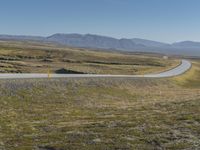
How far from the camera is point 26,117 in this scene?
3384 cm

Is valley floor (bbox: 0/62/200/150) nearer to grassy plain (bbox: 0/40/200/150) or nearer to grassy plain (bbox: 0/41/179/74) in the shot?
grassy plain (bbox: 0/40/200/150)

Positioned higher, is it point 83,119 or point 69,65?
point 83,119

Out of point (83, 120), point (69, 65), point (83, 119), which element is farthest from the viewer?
point (69, 65)

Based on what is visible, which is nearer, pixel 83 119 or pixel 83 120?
pixel 83 120

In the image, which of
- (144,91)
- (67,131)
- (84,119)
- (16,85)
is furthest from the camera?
(144,91)

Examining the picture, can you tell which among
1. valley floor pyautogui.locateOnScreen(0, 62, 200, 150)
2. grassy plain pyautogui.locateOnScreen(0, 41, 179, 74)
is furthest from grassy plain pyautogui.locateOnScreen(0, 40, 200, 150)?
grassy plain pyautogui.locateOnScreen(0, 41, 179, 74)

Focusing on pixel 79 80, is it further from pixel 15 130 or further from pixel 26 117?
pixel 15 130

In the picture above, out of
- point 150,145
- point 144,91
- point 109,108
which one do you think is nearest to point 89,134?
point 150,145

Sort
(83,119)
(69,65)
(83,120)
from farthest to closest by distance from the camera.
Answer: (69,65) < (83,119) < (83,120)

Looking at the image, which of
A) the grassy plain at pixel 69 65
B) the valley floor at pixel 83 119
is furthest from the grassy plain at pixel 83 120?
the grassy plain at pixel 69 65

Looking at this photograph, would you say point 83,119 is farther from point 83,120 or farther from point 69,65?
point 69,65

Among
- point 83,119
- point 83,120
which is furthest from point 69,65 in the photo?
point 83,120

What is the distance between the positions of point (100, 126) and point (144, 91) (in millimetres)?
34149

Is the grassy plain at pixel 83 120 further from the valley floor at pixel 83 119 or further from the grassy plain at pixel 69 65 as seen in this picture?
the grassy plain at pixel 69 65
